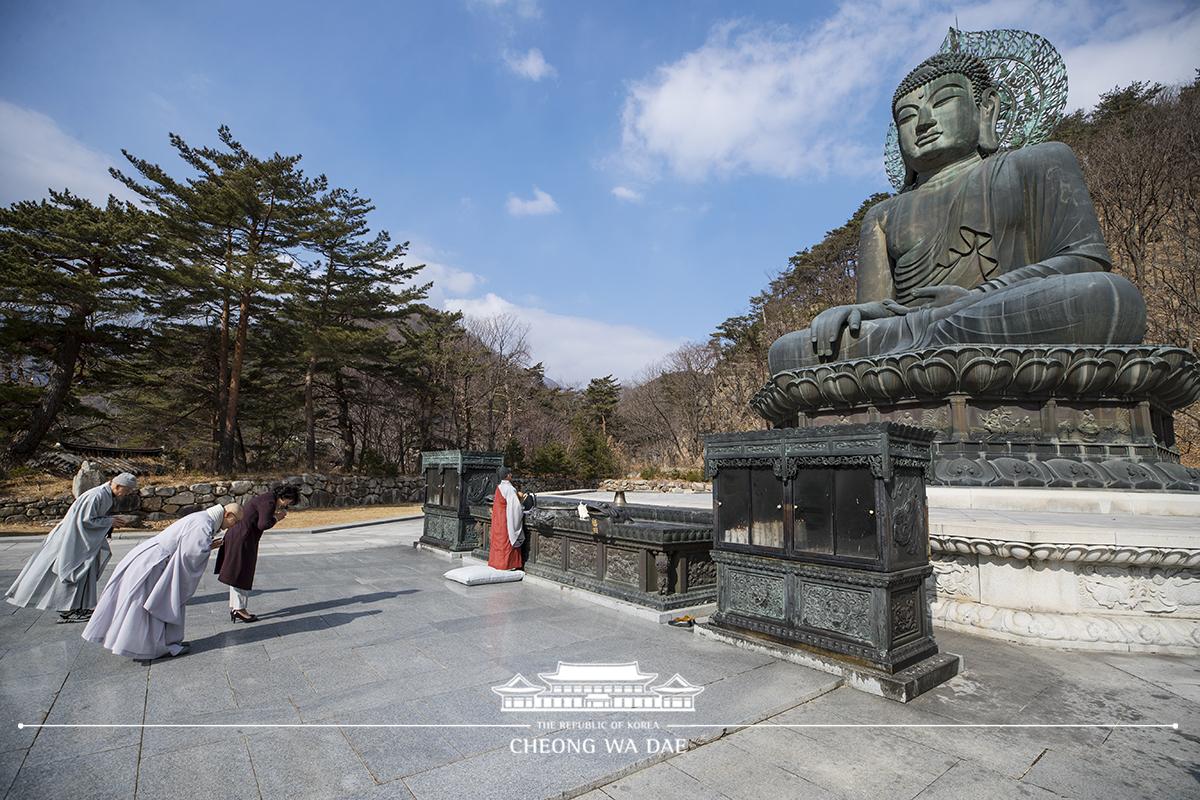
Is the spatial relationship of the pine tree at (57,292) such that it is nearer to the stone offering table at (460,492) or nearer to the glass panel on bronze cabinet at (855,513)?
the stone offering table at (460,492)

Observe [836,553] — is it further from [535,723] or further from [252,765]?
[252,765]

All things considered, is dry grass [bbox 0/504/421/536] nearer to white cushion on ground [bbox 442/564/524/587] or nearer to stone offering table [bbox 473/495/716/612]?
white cushion on ground [bbox 442/564/524/587]

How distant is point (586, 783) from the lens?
2328mm

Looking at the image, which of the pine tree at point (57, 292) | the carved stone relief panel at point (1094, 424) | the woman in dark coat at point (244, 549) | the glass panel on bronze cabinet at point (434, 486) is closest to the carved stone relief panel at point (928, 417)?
the carved stone relief panel at point (1094, 424)

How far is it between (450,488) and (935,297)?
8685 mm

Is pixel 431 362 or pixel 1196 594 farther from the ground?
pixel 431 362

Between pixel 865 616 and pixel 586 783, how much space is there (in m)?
2.20

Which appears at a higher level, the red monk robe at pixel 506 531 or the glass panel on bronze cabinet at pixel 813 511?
the glass panel on bronze cabinet at pixel 813 511

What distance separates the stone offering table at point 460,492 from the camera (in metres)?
8.93

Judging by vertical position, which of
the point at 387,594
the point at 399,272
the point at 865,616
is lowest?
the point at 387,594

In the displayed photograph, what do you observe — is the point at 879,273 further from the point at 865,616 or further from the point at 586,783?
the point at 586,783

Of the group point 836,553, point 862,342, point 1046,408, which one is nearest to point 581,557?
point 836,553

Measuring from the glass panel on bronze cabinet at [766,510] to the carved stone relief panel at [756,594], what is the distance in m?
0.28

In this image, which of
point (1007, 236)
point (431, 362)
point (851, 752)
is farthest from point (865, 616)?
point (431, 362)
